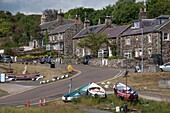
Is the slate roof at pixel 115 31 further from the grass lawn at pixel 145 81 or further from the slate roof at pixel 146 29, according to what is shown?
the grass lawn at pixel 145 81

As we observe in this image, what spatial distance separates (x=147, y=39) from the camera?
74562mm

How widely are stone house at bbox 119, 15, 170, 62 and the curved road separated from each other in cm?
1604

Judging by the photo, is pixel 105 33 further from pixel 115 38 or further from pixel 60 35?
pixel 60 35

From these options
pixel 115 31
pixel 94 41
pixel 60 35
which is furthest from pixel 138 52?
pixel 60 35

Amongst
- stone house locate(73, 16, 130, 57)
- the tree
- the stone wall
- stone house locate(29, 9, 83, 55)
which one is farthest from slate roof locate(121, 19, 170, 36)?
the stone wall

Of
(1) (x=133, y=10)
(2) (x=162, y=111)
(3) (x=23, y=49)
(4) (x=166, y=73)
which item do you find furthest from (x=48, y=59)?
(2) (x=162, y=111)

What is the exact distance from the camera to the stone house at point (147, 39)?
237 ft

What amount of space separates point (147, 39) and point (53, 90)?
110 ft

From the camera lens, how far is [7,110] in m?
28.5

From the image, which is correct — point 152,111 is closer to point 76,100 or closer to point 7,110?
point 76,100

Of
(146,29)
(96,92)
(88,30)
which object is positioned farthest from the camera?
(88,30)

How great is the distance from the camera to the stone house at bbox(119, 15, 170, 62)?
7238cm

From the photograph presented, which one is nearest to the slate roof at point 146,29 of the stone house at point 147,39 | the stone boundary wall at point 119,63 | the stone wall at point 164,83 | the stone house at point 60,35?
the stone house at point 147,39

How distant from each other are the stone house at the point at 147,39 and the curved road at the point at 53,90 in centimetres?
1604
